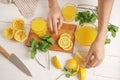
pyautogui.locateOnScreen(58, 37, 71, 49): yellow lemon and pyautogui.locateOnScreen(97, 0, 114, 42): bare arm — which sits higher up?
pyautogui.locateOnScreen(97, 0, 114, 42): bare arm

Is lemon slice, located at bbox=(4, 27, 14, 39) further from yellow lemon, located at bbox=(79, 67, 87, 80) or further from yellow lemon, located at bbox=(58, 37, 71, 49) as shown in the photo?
yellow lemon, located at bbox=(79, 67, 87, 80)

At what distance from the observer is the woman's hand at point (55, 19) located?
113 centimetres

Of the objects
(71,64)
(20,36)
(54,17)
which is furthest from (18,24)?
(71,64)

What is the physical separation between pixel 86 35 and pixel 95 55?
11cm

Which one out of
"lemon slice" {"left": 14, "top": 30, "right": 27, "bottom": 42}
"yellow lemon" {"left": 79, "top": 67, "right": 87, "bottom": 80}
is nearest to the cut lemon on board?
"yellow lemon" {"left": 79, "top": 67, "right": 87, "bottom": 80}

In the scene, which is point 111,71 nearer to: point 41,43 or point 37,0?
point 41,43

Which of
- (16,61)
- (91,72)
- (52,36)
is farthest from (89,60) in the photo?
(16,61)

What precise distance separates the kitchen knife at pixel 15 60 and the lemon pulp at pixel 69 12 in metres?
0.26

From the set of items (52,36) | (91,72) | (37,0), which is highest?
(37,0)

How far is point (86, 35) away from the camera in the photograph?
111 centimetres

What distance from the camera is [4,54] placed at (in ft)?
3.67

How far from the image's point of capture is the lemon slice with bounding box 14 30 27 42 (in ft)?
3.71

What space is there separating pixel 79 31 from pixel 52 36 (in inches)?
4.3

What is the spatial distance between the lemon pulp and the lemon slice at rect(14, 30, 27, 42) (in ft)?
0.59
